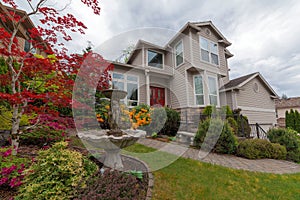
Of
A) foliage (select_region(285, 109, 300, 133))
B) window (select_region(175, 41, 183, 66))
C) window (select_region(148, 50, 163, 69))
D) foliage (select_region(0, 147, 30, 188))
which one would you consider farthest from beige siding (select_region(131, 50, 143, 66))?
foliage (select_region(285, 109, 300, 133))

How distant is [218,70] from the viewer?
9539 millimetres

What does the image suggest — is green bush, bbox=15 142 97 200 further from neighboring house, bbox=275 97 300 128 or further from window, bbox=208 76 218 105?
neighboring house, bbox=275 97 300 128

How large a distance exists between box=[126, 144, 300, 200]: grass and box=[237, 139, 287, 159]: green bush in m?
1.08

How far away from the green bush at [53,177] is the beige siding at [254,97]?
10.3 metres

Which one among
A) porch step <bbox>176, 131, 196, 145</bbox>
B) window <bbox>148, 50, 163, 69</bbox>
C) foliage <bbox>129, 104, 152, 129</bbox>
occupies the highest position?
window <bbox>148, 50, 163, 69</bbox>

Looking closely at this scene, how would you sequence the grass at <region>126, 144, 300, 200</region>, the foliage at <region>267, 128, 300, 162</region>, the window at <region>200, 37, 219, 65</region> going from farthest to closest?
the window at <region>200, 37, 219, 65</region> < the foliage at <region>267, 128, 300, 162</region> < the grass at <region>126, 144, 300, 200</region>

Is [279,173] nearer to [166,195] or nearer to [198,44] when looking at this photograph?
[166,195]

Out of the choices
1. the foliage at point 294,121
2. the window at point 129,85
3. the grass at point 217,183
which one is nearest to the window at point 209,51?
the window at point 129,85

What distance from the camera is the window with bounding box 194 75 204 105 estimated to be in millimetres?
8414

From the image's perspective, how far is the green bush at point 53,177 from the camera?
5.40ft

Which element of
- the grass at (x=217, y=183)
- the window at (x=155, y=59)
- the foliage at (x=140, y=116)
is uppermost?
the window at (x=155, y=59)

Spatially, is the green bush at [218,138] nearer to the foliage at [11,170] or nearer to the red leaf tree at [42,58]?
the red leaf tree at [42,58]

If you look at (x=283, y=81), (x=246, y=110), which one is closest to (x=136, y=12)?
(x=246, y=110)

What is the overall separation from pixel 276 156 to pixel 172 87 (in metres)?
6.19
